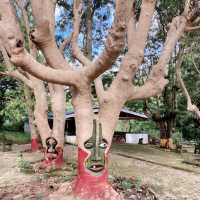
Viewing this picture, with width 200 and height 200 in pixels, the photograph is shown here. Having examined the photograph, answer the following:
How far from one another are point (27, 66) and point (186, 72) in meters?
16.5

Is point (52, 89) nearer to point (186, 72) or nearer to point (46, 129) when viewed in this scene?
point (46, 129)

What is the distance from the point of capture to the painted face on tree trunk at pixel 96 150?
5867 mm

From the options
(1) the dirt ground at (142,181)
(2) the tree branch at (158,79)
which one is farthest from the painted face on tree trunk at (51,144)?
(2) the tree branch at (158,79)

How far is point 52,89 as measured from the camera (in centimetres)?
1088

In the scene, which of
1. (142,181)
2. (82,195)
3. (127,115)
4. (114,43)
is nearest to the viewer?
(114,43)

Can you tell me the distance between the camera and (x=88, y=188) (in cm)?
580

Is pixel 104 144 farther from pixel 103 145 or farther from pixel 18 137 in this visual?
pixel 18 137

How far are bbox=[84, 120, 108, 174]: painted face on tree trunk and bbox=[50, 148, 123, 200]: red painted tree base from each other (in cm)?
9

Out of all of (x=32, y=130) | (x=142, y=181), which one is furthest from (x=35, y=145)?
(x=142, y=181)

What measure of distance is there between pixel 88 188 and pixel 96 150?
2.34 feet

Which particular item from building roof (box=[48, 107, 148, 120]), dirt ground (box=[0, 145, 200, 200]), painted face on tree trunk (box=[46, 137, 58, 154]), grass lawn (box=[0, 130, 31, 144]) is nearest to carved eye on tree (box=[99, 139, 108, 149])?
dirt ground (box=[0, 145, 200, 200])

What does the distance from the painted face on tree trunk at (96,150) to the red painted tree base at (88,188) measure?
3.7 inches

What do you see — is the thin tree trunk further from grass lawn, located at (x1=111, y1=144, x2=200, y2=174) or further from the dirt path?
the dirt path

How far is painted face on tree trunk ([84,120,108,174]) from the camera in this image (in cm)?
587
